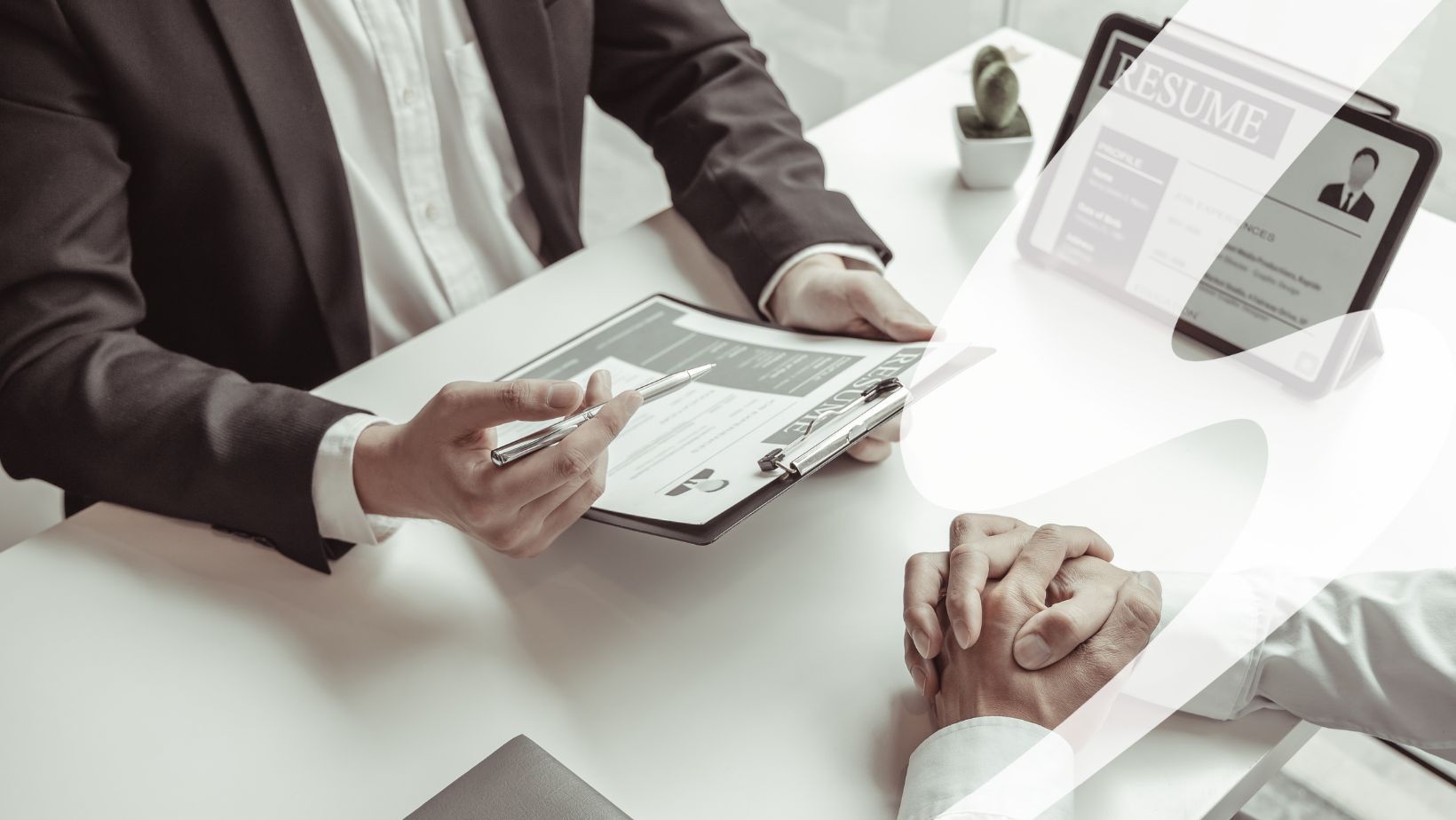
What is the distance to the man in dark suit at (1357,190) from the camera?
0.85m

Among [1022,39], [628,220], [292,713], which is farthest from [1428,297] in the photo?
[628,220]

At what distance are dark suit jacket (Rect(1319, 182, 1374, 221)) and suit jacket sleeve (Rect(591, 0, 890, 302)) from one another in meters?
0.38

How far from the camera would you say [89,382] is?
0.87m

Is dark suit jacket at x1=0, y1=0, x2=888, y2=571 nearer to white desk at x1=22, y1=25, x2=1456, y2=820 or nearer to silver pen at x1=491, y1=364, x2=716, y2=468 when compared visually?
white desk at x1=22, y1=25, x2=1456, y2=820

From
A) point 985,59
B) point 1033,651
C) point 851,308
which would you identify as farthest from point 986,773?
point 985,59

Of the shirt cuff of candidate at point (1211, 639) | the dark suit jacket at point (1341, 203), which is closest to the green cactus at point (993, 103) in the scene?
the dark suit jacket at point (1341, 203)

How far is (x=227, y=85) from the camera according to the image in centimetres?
94

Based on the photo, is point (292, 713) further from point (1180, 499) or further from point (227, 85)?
point (1180, 499)

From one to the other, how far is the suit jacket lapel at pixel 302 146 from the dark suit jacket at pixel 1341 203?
0.85 metres

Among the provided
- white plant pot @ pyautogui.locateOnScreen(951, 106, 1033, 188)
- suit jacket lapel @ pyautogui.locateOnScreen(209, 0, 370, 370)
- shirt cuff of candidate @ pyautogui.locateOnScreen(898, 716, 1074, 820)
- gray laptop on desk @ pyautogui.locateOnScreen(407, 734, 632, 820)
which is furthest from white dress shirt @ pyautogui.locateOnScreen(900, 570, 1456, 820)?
suit jacket lapel @ pyautogui.locateOnScreen(209, 0, 370, 370)

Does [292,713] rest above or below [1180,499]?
below

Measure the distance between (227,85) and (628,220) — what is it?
1.55 metres

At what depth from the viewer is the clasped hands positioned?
2.26 ft

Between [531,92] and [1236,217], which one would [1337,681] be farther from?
[531,92]
